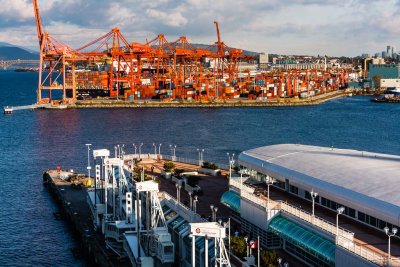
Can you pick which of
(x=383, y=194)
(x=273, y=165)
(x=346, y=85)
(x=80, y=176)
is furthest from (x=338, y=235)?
(x=346, y=85)

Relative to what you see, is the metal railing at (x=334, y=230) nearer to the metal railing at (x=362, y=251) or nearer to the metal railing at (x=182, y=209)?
the metal railing at (x=362, y=251)

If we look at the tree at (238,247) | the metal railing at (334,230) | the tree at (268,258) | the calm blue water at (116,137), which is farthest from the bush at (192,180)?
the tree at (268,258)

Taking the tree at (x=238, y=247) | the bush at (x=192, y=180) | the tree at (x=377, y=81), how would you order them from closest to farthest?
the tree at (x=238, y=247)
the bush at (x=192, y=180)
the tree at (x=377, y=81)

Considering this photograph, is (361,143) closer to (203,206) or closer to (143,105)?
(203,206)

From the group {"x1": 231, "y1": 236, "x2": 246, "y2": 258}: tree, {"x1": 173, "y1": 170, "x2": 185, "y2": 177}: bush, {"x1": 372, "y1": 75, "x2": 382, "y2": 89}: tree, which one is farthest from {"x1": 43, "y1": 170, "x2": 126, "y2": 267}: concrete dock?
{"x1": 372, "y1": 75, "x2": 382, "y2": 89}: tree

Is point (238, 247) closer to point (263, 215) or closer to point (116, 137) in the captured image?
point (263, 215)

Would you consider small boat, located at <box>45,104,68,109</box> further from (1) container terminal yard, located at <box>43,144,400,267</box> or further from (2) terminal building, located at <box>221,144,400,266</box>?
(2) terminal building, located at <box>221,144,400,266</box>
